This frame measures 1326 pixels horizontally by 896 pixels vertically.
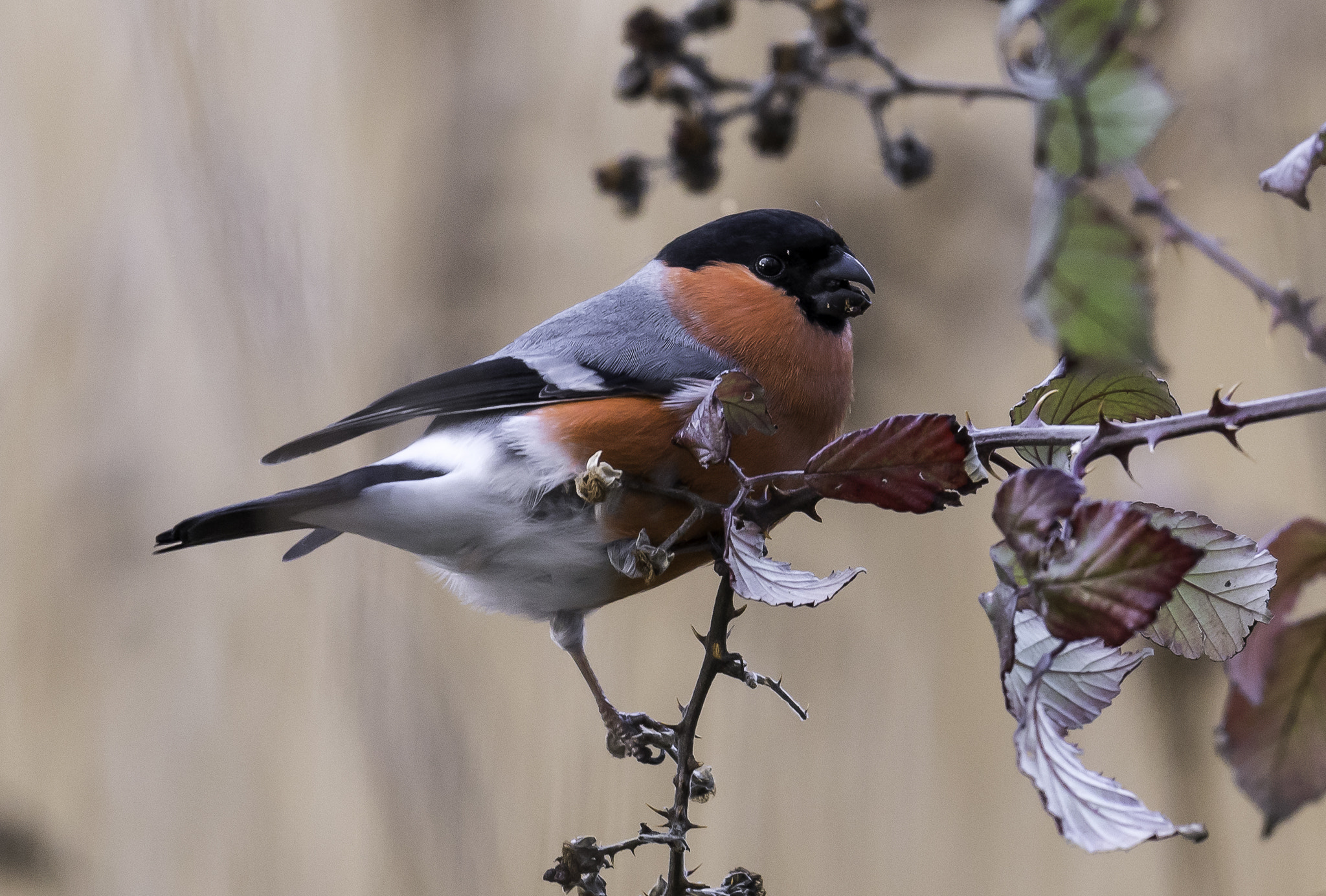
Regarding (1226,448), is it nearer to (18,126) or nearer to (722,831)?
(722,831)

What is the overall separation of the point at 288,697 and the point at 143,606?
29cm

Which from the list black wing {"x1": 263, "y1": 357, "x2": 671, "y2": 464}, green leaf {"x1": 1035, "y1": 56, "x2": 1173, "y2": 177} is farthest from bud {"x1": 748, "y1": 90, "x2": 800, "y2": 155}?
green leaf {"x1": 1035, "y1": 56, "x2": 1173, "y2": 177}

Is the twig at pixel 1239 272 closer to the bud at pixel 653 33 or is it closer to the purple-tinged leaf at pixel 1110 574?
Answer: the purple-tinged leaf at pixel 1110 574

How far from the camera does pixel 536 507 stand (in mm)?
974

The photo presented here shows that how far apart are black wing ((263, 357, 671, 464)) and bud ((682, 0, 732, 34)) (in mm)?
348

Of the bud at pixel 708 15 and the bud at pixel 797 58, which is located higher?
the bud at pixel 708 15

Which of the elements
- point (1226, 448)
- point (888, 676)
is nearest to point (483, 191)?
point (888, 676)

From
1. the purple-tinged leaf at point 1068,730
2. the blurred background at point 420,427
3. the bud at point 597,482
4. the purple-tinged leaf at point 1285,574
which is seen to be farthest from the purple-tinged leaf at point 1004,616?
the blurred background at point 420,427

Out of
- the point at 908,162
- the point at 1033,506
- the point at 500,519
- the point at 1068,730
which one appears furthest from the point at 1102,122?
the point at 500,519

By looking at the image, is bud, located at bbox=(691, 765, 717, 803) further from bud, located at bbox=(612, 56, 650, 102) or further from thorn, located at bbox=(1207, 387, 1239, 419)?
bud, located at bbox=(612, 56, 650, 102)

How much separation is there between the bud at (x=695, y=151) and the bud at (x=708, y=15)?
0.08m

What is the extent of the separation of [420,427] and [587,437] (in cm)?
31

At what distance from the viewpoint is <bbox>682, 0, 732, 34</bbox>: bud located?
0.98 meters

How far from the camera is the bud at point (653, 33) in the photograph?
0.98 meters
